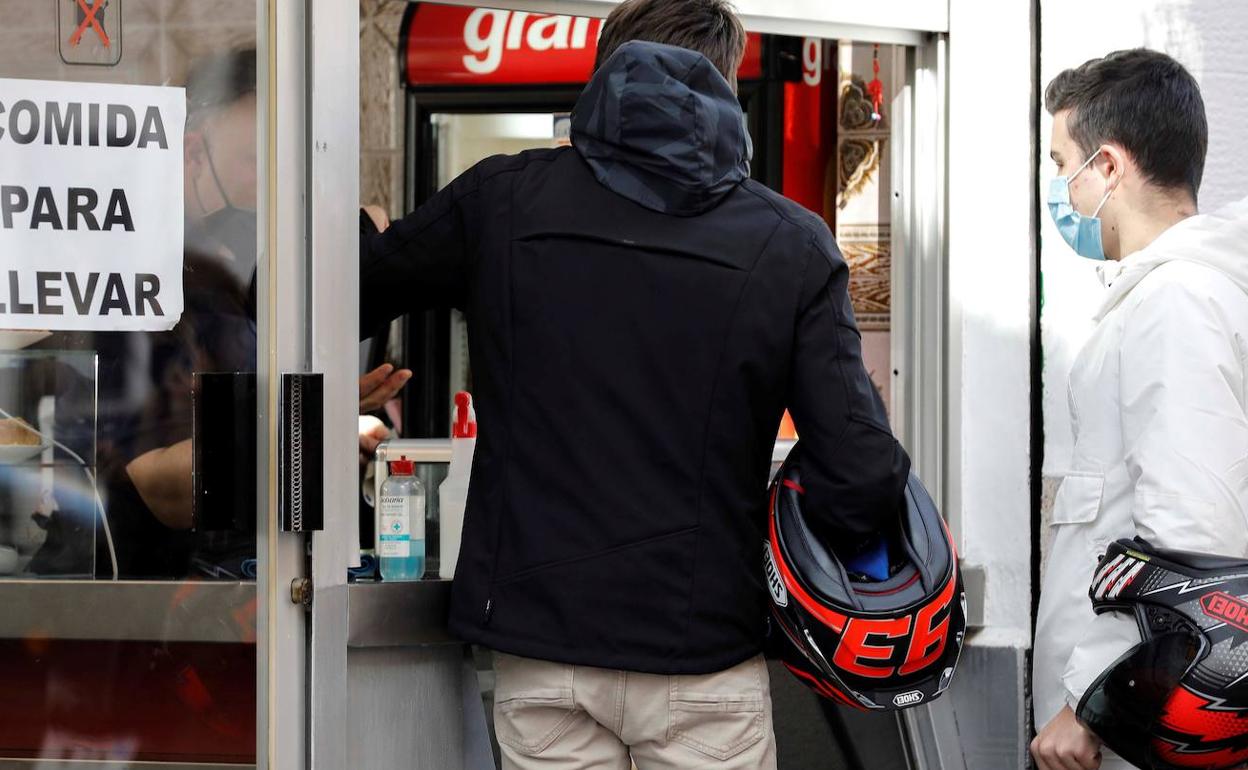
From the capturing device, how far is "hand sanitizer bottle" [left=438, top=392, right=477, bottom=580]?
2.72m

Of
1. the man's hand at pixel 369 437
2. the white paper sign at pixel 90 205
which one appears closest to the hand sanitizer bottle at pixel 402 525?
the white paper sign at pixel 90 205

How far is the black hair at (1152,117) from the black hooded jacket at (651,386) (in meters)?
0.69

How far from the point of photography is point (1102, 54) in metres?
3.35

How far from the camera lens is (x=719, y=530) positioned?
2158mm

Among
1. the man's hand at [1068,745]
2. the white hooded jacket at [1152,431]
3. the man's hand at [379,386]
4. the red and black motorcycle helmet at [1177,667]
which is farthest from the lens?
the man's hand at [379,386]

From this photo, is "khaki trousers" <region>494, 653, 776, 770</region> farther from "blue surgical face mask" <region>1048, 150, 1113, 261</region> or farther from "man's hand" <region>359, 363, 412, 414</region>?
"blue surgical face mask" <region>1048, 150, 1113, 261</region>

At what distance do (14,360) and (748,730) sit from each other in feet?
4.16

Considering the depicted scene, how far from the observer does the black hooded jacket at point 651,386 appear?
2.11 m

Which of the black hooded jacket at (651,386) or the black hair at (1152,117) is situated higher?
the black hair at (1152,117)

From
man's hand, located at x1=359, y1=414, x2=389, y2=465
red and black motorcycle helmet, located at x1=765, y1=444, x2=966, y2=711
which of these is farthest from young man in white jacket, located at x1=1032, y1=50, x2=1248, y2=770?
man's hand, located at x1=359, y1=414, x2=389, y2=465

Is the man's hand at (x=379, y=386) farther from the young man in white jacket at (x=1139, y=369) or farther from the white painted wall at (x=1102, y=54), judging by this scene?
the white painted wall at (x=1102, y=54)

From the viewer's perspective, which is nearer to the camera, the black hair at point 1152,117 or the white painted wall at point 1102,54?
the black hair at point 1152,117

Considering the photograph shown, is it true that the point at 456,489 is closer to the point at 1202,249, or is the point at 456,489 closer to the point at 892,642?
the point at 892,642

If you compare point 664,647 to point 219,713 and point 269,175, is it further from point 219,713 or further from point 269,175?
point 269,175
